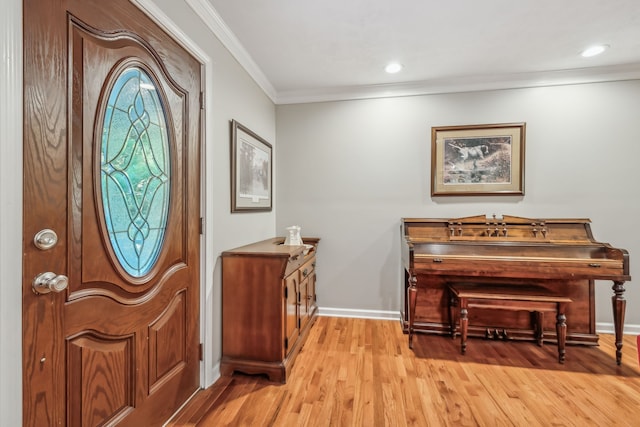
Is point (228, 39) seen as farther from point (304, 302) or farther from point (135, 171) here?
point (304, 302)

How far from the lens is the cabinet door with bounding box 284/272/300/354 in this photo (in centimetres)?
213

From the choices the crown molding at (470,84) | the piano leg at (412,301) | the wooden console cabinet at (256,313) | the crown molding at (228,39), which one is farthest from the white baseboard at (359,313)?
the crown molding at (228,39)

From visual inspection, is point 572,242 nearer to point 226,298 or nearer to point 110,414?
point 226,298

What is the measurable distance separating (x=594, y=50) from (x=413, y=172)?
5.79 ft

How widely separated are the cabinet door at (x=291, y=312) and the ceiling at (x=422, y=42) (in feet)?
6.17

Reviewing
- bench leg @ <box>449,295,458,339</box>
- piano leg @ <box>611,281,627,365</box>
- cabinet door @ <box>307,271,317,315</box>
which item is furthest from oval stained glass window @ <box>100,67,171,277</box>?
piano leg @ <box>611,281,627,365</box>

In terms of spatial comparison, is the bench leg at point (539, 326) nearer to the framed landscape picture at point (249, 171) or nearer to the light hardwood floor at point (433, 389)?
the light hardwood floor at point (433, 389)

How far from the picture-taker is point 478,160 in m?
3.05

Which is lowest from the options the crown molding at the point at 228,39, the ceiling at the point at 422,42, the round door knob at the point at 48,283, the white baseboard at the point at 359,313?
the white baseboard at the point at 359,313

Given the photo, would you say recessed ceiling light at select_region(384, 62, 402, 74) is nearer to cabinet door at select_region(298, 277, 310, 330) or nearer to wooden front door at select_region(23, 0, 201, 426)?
wooden front door at select_region(23, 0, 201, 426)

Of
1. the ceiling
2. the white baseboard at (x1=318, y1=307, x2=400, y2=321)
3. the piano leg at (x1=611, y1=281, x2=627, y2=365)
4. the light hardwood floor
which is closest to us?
the light hardwood floor

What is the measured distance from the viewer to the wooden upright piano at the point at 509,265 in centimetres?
230

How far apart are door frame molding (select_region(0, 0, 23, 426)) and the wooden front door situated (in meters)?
0.03

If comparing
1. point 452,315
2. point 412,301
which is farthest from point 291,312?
point 452,315
